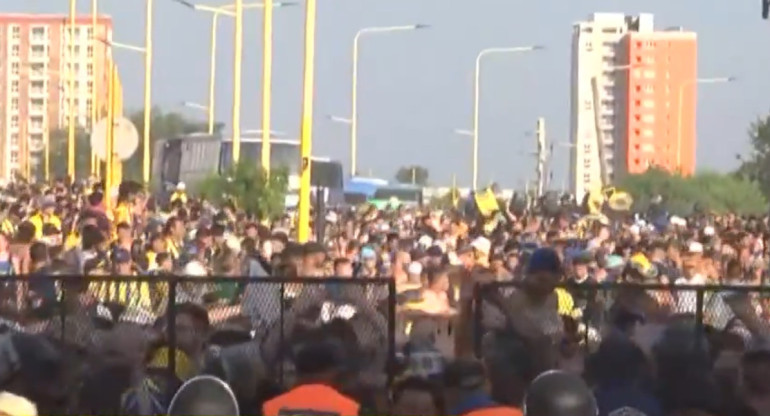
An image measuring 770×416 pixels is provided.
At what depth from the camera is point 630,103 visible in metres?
152

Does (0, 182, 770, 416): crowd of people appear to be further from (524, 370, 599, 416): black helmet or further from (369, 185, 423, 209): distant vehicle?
(369, 185, 423, 209): distant vehicle

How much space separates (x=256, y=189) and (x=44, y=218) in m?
11.1

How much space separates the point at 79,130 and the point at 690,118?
42098mm

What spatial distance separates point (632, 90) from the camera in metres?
151

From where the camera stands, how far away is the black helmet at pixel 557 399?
7.43 meters

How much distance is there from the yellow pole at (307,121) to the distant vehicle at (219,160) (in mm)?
18807

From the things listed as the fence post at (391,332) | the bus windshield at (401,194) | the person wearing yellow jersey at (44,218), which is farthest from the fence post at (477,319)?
the bus windshield at (401,194)

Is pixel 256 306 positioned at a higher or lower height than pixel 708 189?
higher

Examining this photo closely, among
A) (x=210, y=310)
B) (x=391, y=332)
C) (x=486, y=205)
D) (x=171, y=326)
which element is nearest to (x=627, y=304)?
→ (x=391, y=332)

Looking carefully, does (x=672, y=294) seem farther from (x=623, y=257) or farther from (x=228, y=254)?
(x=623, y=257)

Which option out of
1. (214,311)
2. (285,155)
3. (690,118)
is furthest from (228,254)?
(690,118)

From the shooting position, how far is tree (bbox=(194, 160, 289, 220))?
39219 millimetres

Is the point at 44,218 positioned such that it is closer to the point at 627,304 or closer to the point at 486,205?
the point at 486,205

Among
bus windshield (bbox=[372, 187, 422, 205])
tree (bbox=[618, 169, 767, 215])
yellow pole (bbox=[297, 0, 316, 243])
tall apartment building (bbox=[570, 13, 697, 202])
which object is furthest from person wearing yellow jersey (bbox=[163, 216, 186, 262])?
tall apartment building (bbox=[570, 13, 697, 202])
